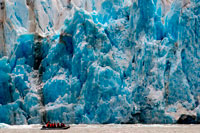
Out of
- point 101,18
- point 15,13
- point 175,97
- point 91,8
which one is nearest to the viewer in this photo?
point 175,97

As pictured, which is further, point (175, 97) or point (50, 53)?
point (50, 53)

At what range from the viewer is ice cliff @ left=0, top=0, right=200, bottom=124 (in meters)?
24.0

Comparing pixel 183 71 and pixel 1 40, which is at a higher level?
pixel 1 40

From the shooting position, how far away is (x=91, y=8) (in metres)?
37.8

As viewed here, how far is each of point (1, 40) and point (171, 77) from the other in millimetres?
13417

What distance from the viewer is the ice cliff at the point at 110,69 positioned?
24016 mm

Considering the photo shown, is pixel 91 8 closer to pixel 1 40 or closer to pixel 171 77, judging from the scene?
pixel 1 40

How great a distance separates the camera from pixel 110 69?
981 inches

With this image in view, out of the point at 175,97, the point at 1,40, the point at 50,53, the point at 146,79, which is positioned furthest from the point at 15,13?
the point at 175,97

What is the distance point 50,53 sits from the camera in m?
27.2

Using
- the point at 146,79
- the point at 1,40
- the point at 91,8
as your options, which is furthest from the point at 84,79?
the point at 91,8

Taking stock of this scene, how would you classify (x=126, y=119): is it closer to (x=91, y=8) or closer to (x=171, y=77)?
(x=171, y=77)

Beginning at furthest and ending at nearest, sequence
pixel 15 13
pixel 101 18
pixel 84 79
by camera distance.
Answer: pixel 15 13 → pixel 101 18 → pixel 84 79

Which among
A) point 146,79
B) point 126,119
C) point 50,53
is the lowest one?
point 126,119
